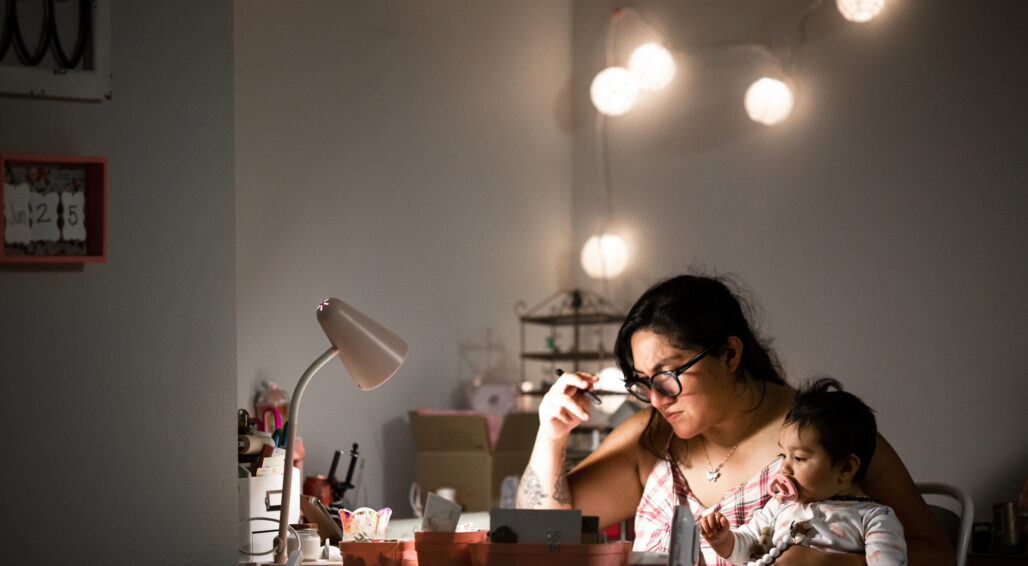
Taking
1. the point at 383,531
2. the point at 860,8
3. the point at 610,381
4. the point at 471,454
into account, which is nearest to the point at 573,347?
the point at 610,381

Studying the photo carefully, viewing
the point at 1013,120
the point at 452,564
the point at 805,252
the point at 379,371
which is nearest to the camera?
the point at 452,564

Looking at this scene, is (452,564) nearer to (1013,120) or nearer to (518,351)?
(1013,120)

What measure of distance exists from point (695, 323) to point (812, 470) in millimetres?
423

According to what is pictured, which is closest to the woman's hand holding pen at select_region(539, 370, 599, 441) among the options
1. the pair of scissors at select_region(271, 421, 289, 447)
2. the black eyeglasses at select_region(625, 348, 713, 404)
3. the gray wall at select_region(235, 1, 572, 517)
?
the black eyeglasses at select_region(625, 348, 713, 404)

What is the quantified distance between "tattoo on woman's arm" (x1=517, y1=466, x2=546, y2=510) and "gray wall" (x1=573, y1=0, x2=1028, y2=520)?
197 centimetres

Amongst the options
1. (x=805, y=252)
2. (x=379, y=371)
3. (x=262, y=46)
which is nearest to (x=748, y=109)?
(x=805, y=252)

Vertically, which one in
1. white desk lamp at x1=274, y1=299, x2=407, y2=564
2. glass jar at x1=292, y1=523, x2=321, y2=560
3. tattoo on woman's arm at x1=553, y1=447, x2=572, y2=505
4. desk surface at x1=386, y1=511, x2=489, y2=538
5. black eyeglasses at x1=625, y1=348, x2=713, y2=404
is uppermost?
white desk lamp at x1=274, y1=299, x2=407, y2=564

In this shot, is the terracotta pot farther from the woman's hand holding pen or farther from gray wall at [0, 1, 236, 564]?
the woman's hand holding pen

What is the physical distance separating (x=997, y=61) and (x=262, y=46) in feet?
8.47

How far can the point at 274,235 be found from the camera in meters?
3.63

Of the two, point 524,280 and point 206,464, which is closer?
point 206,464

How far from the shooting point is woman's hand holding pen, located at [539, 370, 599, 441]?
6.89 feet

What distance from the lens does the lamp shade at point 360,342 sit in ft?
5.93

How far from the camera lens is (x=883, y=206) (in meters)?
3.83
